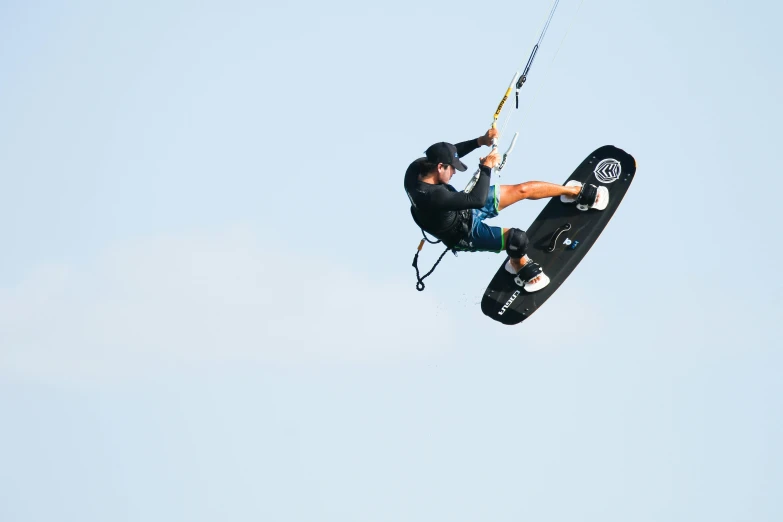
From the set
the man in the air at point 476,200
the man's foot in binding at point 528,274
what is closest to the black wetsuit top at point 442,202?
the man in the air at point 476,200

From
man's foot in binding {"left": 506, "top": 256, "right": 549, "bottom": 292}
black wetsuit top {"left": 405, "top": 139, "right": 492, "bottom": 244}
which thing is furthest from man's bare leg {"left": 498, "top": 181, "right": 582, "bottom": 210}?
man's foot in binding {"left": 506, "top": 256, "right": 549, "bottom": 292}

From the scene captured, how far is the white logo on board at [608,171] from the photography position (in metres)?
13.8

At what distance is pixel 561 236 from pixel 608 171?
42.0 inches

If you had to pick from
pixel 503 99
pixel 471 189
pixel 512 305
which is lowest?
pixel 512 305

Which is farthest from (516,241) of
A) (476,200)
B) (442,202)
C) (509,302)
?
(442,202)

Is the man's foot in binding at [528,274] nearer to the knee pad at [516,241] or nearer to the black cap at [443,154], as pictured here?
the knee pad at [516,241]

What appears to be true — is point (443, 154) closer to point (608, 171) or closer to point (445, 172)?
point (445, 172)

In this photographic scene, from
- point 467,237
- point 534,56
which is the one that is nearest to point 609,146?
point 534,56

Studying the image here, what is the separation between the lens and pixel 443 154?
11758mm

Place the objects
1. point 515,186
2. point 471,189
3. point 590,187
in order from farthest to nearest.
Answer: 1. point 590,187
2. point 515,186
3. point 471,189

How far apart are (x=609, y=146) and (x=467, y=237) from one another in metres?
2.66

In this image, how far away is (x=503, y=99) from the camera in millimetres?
12250

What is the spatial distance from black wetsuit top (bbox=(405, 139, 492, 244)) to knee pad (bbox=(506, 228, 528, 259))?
22.5 inches

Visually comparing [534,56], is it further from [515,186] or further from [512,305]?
[512,305]
